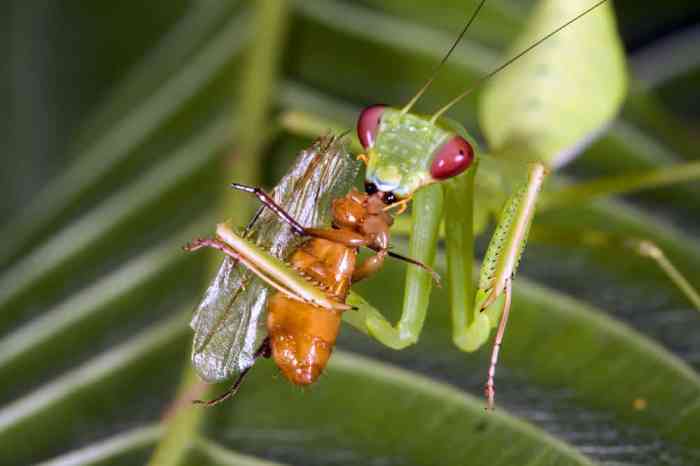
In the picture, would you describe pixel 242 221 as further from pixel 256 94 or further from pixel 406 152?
pixel 406 152

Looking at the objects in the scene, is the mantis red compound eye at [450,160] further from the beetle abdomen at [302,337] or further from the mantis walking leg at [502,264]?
the beetle abdomen at [302,337]

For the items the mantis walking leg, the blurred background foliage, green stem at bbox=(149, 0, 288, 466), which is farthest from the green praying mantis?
green stem at bbox=(149, 0, 288, 466)

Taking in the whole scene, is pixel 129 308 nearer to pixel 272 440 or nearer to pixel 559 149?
pixel 272 440

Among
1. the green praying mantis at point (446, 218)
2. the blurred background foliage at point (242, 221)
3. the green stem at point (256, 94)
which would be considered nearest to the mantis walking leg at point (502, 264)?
the green praying mantis at point (446, 218)

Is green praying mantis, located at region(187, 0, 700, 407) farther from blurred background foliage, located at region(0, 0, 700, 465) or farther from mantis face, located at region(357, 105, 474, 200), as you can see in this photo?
blurred background foliage, located at region(0, 0, 700, 465)

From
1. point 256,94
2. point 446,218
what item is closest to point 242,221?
point 256,94

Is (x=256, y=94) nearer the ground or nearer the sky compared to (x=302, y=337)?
nearer the ground

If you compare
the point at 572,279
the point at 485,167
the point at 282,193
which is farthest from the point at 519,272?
the point at 282,193
